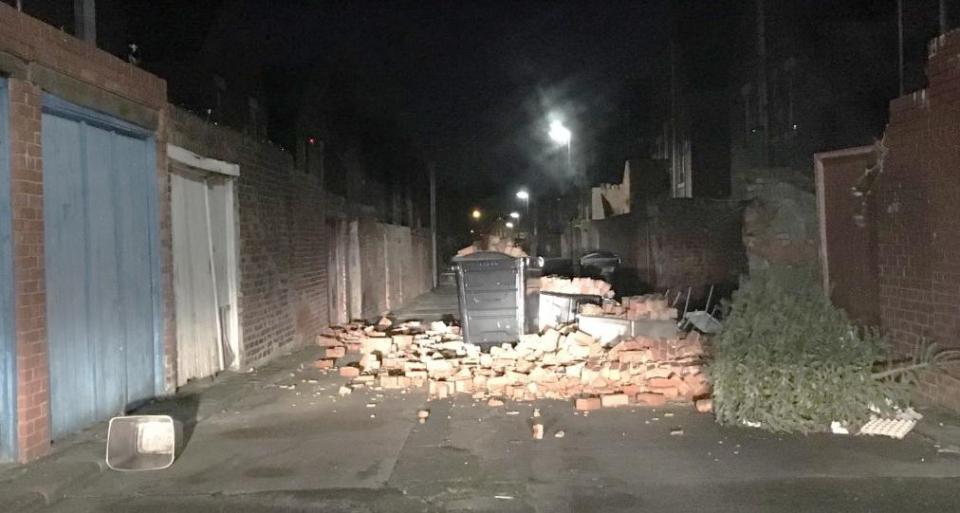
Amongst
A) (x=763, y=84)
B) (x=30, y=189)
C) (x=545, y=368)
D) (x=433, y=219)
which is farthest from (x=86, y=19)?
(x=433, y=219)

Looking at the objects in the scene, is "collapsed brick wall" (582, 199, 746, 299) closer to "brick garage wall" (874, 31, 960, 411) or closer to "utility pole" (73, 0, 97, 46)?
"brick garage wall" (874, 31, 960, 411)

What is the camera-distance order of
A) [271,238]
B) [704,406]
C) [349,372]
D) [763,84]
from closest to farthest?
1. [704,406]
2. [349,372]
3. [271,238]
4. [763,84]

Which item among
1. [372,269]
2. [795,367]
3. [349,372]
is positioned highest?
[372,269]

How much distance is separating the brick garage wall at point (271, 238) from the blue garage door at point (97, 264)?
119cm

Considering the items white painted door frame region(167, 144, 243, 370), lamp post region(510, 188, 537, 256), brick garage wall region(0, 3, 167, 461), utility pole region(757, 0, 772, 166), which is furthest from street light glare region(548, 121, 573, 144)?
brick garage wall region(0, 3, 167, 461)

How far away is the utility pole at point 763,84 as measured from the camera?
20.7 metres

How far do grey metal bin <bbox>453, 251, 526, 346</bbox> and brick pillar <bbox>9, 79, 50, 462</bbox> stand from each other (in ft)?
22.4

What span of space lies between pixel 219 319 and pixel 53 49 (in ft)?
14.3

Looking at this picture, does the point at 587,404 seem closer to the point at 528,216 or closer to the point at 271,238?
the point at 271,238

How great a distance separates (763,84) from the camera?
20828mm

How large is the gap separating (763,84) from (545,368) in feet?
45.5

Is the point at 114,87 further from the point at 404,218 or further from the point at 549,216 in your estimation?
the point at 549,216

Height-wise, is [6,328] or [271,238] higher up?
[271,238]

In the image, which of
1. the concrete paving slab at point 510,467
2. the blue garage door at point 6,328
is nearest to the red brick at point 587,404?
the concrete paving slab at point 510,467
